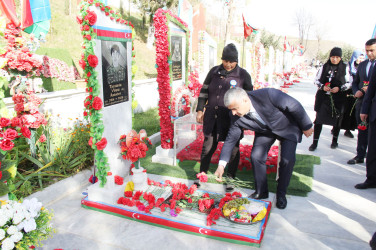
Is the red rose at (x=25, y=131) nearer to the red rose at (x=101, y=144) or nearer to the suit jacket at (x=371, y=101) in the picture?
the red rose at (x=101, y=144)

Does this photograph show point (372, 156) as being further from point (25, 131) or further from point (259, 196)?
point (25, 131)

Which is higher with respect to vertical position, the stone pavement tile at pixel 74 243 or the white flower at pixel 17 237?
the white flower at pixel 17 237

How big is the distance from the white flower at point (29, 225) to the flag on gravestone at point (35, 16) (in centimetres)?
328

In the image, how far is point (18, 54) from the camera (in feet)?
12.3

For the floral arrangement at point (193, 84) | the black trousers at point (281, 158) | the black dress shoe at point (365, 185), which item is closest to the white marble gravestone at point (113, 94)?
the black trousers at point (281, 158)

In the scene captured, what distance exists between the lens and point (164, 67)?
5043 mm

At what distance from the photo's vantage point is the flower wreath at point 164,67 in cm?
492

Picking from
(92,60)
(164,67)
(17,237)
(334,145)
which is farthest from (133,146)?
(334,145)

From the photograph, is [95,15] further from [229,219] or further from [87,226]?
[229,219]

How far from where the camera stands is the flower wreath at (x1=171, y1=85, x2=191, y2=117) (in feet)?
17.3

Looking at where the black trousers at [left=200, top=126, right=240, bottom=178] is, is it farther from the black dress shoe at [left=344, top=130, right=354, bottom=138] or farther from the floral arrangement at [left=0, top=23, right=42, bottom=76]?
the black dress shoe at [left=344, top=130, right=354, bottom=138]

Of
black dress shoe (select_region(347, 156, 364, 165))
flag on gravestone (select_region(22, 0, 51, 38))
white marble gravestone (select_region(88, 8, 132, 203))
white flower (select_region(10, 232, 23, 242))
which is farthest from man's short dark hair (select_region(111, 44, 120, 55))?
Result: black dress shoe (select_region(347, 156, 364, 165))

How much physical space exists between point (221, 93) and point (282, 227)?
1764 mm

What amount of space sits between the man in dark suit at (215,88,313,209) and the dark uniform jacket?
38cm
